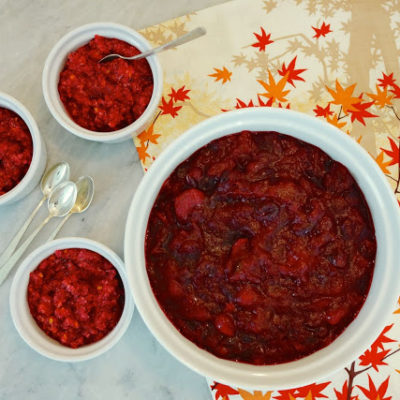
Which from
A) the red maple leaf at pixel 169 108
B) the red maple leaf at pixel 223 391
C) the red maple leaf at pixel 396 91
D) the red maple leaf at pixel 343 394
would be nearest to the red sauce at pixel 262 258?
the red maple leaf at pixel 223 391

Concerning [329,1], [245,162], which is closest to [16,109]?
[245,162]

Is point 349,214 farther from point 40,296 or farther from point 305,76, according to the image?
point 40,296

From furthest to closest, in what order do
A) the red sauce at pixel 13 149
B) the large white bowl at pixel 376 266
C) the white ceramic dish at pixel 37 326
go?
the red sauce at pixel 13 149 → the white ceramic dish at pixel 37 326 → the large white bowl at pixel 376 266

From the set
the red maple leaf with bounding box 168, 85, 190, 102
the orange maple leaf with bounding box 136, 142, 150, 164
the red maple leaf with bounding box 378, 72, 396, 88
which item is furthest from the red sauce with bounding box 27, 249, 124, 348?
the red maple leaf with bounding box 378, 72, 396, 88

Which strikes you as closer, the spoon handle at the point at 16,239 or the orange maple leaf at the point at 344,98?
the spoon handle at the point at 16,239

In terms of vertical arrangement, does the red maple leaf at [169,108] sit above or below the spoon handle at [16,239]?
above

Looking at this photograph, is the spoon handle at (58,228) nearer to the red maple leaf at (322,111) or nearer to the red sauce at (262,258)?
the red sauce at (262,258)

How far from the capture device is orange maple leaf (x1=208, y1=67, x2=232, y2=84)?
283 cm

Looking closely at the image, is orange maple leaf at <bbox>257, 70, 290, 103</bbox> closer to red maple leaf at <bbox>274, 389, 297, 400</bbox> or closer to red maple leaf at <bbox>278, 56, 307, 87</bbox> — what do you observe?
red maple leaf at <bbox>278, 56, 307, 87</bbox>

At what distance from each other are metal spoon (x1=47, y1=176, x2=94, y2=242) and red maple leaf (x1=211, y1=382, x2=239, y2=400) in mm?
1267

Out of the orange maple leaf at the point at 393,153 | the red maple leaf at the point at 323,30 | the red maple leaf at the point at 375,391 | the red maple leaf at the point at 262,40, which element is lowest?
the red maple leaf at the point at 375,391

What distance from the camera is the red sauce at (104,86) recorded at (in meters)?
2.54

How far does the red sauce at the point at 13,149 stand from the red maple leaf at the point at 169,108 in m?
0.80

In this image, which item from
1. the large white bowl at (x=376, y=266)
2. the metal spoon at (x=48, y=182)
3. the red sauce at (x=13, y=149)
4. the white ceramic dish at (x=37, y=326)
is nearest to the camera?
the large white bowl at (x=376, y=266)
